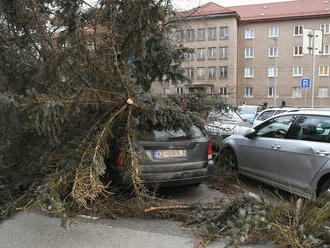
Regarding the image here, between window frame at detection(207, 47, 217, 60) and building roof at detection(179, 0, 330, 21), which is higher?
building roof at detection(179, 0, 330, 21)

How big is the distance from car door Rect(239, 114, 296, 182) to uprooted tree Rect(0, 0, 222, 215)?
170 centimetres

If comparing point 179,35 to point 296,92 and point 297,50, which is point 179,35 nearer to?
point 296,92

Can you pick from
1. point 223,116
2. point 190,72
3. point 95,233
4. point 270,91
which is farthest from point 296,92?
point 95,233

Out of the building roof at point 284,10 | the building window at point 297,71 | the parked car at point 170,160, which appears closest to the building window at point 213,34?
the building roof at point 284,10

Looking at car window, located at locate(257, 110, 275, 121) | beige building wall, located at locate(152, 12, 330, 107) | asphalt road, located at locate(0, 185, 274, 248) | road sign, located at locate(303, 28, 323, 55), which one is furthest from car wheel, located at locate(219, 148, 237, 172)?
beige building wall, located at locate(152, 12, 330, 107)

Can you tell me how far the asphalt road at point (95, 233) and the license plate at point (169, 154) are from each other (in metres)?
0.99

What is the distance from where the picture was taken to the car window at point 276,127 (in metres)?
5.39

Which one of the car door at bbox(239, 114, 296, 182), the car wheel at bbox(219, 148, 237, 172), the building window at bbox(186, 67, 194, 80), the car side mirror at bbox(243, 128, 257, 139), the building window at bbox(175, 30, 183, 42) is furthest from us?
the building window at bbox(186, 67, 194, 80)

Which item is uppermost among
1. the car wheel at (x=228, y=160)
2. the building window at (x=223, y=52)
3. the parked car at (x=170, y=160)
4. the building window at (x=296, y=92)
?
the building window at (x=223, y=52)

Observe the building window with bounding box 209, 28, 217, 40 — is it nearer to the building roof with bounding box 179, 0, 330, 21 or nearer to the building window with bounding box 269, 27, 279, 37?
the building roof with bounding box 179, 0, 330, 21

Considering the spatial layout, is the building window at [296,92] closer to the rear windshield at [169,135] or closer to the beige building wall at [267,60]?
the beige building wall at [267,60]

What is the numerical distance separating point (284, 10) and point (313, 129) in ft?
158

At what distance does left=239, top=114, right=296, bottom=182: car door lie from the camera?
5.35 metres

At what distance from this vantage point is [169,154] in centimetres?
475
